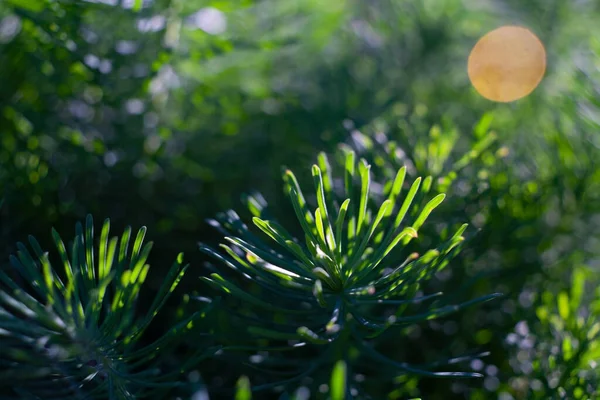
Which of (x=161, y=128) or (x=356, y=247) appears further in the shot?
(x=161, y=128)

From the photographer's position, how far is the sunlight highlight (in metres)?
0.44

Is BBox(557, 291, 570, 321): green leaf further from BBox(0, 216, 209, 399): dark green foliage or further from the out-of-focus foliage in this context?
BBox(0, 216, 209, 399): dark green foliage

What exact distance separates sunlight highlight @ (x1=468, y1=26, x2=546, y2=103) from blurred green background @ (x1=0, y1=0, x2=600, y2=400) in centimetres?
1

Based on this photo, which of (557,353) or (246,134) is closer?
(557,353)

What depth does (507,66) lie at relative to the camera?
1.45 feet

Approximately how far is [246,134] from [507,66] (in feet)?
0.67

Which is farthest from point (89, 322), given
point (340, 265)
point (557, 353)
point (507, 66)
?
point (507, 66)

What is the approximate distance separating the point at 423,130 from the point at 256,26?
16cm

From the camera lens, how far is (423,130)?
0.34m

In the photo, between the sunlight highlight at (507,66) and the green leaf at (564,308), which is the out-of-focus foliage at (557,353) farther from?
the sunlight highlight at (507,66)

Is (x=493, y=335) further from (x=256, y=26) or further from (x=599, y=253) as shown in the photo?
(x=256, y=26)

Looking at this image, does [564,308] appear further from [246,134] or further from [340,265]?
[246,134]

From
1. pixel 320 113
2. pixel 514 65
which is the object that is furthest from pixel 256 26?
pixel 514 65

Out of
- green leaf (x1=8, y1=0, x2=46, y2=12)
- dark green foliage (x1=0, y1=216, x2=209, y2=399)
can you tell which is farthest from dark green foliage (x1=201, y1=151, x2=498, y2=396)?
green leaf (x1=8, y1=0, x2=46, y2=12)
